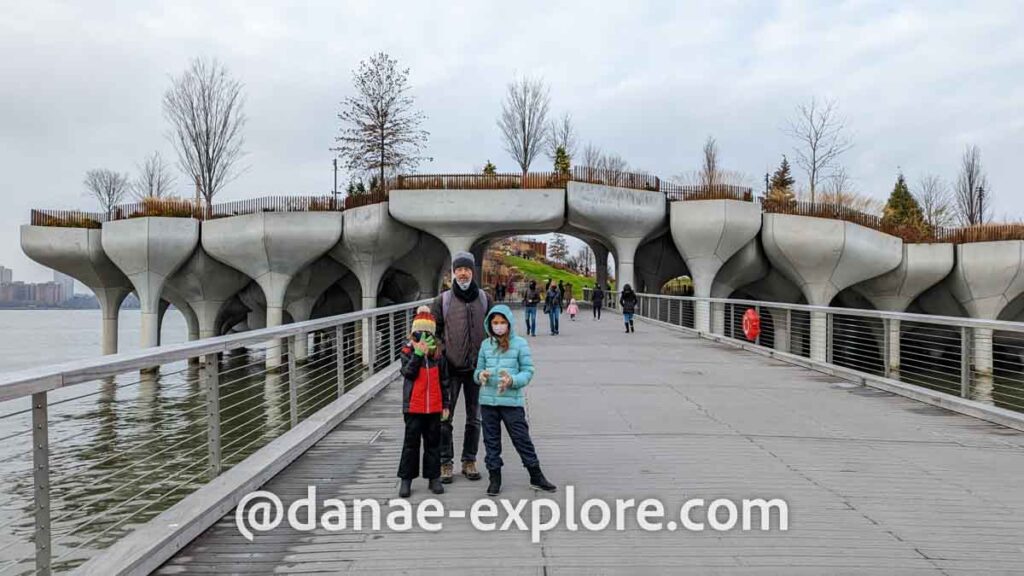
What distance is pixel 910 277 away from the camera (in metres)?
35.7

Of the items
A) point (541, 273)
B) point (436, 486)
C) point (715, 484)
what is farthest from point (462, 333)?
point (541, 273)

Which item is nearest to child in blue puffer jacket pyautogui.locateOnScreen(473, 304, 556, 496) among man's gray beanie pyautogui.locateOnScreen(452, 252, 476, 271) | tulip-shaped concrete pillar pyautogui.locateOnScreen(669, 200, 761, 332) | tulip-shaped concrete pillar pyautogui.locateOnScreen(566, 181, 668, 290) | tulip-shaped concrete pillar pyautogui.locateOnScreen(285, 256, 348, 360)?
man's gray beanie pyautogui.locateOnScreen(452, 252, 476, 271)

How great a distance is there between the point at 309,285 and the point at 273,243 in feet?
22.5

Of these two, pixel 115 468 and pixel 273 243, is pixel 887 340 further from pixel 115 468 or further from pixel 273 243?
pixel 273 243

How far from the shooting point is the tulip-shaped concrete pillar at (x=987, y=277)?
33625 millimetres

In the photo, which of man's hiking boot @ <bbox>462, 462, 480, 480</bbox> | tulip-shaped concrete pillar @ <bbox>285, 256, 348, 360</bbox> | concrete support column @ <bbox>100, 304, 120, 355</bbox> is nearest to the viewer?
man's hiking boot @ <bbox>462, 462, 480, 480</bbox>

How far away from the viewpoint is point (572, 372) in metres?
12.1

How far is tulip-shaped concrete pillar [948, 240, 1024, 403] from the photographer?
110 feet

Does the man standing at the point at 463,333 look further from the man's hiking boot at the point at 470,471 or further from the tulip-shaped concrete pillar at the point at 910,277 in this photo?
the tulip-shaped concrete pillar at the point at 910,277

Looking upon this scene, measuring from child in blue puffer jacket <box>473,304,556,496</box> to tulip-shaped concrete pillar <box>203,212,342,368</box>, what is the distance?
102ft

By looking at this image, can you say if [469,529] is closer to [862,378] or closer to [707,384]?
[707,384]

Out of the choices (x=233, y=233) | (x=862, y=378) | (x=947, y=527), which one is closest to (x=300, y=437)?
(x=947, y=527)

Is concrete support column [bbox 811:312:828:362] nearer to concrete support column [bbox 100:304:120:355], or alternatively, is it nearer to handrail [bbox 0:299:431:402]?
handrail [bbox 0:299:431:402]

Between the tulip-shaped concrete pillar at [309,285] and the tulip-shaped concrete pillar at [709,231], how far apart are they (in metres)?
19.3
